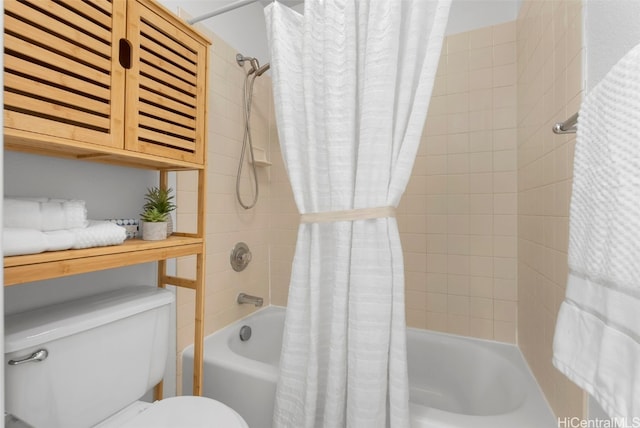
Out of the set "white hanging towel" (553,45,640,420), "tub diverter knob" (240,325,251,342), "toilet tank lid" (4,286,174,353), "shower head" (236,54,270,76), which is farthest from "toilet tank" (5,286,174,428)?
"shower head" (236,54,270,76)

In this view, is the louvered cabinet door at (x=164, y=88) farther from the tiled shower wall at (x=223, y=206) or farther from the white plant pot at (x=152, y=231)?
the tiled shower wall at (x=223, y=206)

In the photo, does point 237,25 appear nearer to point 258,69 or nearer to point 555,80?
point 258,69

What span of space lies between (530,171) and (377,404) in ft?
3.84

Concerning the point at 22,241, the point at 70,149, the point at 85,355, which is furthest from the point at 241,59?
the point at 85,355

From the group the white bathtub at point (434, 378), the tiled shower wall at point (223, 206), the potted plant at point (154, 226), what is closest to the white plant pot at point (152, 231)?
the potted plant at point (154, 226)

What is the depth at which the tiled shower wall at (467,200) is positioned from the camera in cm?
159

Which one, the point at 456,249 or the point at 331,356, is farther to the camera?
the point at 456,249

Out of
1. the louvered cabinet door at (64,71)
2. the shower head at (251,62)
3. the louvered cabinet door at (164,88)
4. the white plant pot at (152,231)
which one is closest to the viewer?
the louvered cabinet door at (64,71)

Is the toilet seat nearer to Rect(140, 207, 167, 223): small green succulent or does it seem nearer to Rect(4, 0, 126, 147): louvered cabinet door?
Rect(140, 207, 167, 223): small green succulent

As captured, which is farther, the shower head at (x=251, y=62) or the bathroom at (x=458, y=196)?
the shower head at (x=251, y=62)

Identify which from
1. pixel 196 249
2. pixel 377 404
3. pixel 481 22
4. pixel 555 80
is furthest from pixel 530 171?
pixel 196 249

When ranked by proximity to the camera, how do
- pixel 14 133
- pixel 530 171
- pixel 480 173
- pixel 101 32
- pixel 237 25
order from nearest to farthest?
pixel 14 133 < pixel 101 32 < pixel 530 171 < pixel 480 173 < pixel 237 25

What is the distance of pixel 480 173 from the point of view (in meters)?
1.63

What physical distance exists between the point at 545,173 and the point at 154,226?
147 centimetres
